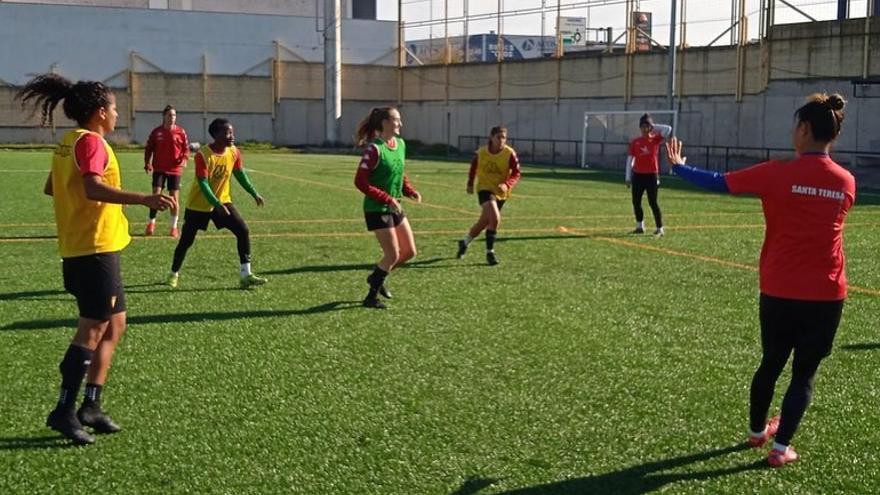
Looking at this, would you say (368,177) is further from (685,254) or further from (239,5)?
(239,5)

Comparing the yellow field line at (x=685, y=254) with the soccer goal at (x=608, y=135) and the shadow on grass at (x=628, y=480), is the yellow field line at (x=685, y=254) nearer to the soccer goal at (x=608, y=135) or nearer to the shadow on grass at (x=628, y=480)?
the shadow on grass at (x=628, y=480)

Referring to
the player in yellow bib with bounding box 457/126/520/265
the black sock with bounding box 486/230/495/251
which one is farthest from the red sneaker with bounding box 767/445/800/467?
the player in yellow bib with bounding box 457/126/520/265

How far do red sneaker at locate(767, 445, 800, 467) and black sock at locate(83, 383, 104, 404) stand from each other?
3854 mm

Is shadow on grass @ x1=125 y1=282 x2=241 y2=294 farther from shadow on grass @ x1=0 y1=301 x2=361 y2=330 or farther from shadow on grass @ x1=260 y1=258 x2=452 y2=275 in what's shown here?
shadow on grass @ x1=0 y1=301 x2=361 y2=330

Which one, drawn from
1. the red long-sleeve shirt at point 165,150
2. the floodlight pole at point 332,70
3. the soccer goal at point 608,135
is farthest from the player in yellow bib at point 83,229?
the floodlight pole at point 332,70

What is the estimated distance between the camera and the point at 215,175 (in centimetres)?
1148

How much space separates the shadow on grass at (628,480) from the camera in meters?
5.30

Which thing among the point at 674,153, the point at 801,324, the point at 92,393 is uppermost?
the point at 674,153

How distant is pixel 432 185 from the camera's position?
2919 cm

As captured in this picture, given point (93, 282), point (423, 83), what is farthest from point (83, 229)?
point (423, 83)

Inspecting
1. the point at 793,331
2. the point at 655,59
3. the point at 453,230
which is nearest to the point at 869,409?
the point at 793,331

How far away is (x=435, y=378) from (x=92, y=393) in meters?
2.41

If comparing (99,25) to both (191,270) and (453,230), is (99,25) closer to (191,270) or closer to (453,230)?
(453,230)

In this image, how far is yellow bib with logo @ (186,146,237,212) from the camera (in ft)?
37.4
